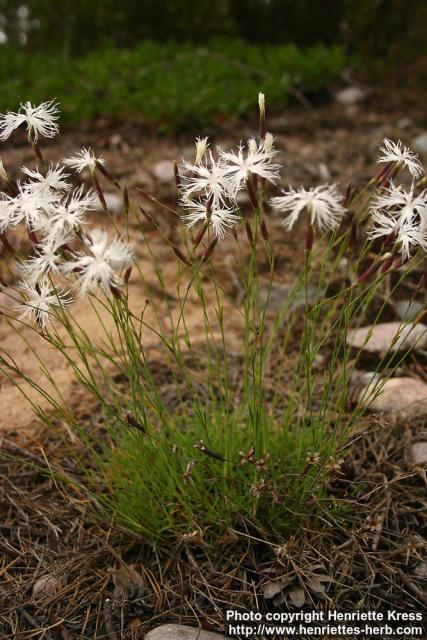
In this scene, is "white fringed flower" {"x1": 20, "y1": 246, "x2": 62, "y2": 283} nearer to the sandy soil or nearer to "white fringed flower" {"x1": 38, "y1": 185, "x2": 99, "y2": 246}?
"white fringed flower" {"x1": 38, "y1": 185, "x2": 99, "y2": 246}

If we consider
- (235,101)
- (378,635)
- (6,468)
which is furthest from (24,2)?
(378,635)

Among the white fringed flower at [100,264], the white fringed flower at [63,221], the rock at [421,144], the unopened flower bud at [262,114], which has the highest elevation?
the unopened flower bud at [262,114]

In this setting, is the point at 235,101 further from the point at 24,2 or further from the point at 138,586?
the point at 138,586

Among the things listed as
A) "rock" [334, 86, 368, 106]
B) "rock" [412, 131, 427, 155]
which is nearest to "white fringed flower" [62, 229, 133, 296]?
"rock" [412, 131, 427, 155]

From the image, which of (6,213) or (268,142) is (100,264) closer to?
(6,213)

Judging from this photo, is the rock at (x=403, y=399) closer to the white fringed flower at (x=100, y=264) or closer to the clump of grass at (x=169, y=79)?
the white fringed flower at (x=100, y=264)

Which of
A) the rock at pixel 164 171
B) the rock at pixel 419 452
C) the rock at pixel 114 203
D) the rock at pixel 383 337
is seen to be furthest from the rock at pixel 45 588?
the rock at pixel 164 171
